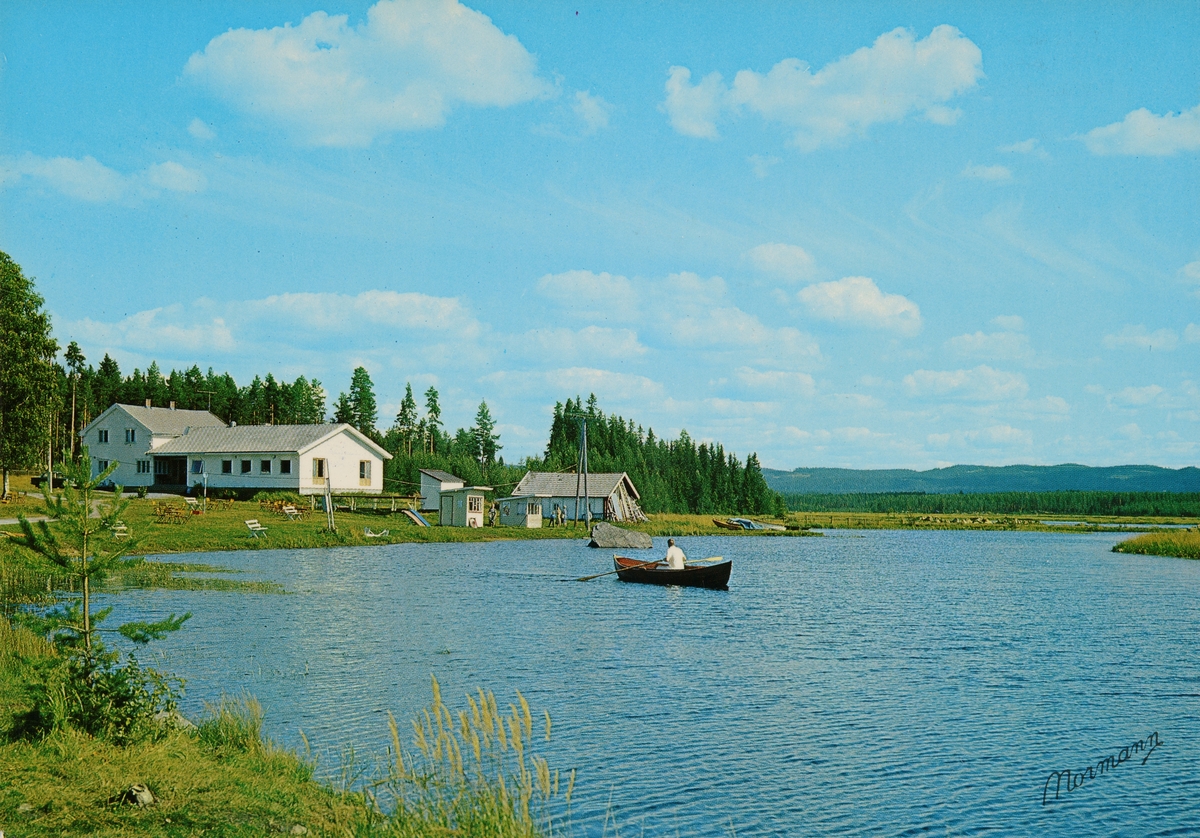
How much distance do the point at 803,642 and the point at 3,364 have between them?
4706 cm

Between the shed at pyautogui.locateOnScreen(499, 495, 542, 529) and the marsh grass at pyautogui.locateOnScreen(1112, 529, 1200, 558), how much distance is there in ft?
159

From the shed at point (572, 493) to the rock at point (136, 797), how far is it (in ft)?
306

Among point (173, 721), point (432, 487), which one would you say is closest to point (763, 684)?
point (173, 721)

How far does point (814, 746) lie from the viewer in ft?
60.3

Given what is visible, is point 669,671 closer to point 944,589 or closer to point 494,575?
point 494,575

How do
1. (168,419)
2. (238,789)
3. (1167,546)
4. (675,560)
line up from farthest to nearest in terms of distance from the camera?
(168,419) < (1167,546) < (675,560) < (238,789)

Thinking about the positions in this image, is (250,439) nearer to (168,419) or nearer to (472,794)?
(168,419)

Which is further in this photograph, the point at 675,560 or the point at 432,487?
the point at 432,487

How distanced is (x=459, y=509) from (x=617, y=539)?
1589cm

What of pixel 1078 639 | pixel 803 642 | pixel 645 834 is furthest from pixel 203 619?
pixel 1078 639

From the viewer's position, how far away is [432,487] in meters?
96.4

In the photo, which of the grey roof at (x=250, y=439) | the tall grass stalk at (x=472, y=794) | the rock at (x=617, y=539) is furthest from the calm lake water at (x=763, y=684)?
the grey roof at (x=250, y=439)

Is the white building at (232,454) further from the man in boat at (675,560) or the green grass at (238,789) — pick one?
the green grass at (238,789)

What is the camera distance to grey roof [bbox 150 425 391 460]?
83125 mm
